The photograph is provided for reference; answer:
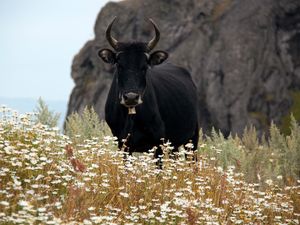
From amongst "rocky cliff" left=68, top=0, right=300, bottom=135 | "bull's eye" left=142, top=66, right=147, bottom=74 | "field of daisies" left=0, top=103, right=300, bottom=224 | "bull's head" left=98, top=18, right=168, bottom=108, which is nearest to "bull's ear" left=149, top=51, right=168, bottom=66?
"bull's head" left=98, top=18, right=168, bottom=108

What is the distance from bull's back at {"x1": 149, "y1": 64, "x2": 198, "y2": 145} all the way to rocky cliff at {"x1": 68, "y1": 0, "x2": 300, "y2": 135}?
47780 millimetres

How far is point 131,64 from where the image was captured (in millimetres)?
11633

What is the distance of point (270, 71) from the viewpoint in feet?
221

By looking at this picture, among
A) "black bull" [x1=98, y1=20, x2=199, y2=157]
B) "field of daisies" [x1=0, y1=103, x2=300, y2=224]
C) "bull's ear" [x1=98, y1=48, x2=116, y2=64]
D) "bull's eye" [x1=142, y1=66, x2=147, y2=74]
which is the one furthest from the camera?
"bull's ear" [x1=98, y1=48, x2=116, y2=64]

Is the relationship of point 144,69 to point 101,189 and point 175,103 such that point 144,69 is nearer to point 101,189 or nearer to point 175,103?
point 175,103

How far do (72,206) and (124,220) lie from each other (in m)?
0.77

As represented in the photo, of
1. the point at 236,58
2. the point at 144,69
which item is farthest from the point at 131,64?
the point at 236,58

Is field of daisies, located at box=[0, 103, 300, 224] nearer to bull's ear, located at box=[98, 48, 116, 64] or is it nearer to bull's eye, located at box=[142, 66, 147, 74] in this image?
bull's eye, located at box=[142, 66, 147, 74]

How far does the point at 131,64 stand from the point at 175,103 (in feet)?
6.34

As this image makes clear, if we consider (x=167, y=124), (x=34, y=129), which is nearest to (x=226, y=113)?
(x=167, y=124)

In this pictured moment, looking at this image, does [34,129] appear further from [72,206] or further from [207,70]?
[207,70]

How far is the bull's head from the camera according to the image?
11.2m

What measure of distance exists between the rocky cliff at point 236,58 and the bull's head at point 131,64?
50454mm

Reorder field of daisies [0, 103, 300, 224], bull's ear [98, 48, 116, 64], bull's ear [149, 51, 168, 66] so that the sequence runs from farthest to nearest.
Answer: bull's ear [149, 51, 168, 66] < bull's ear [98, 48, 116, 64] < field of daisies [0, 103, 300, 224]
